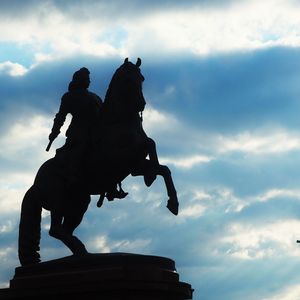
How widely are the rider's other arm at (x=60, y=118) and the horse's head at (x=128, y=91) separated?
4.03ft

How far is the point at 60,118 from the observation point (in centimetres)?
1972

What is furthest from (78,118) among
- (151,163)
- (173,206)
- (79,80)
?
(173,206)

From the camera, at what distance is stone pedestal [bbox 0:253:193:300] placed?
1675 cm

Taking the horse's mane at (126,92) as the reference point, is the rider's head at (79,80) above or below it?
above

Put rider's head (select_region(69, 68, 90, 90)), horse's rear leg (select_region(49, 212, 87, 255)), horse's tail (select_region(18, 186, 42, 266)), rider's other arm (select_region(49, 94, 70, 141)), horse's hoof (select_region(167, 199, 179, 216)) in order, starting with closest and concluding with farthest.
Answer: horse's hoof (select_region(167, 199, 179, 216)), horse's rear leg (select_region(49, 212, 87, 255)), horse's tail (select_region(18, 186, 42, 266)), rider's other arm (select_region(49, 94, 70, 141)), rider's head (select_region(69, 68, 90, 90))

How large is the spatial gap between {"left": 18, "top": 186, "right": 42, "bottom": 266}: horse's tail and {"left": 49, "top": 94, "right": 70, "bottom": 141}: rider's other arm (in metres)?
1.24

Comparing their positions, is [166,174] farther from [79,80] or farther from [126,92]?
[79,80]

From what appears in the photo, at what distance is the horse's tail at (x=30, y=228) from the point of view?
18969 millimetres

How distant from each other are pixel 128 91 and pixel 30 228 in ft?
10.6

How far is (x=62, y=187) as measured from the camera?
18.8 m

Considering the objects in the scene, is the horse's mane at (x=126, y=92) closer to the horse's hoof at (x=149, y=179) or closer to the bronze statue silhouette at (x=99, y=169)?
the bronze statue silhouette at (x=99, y=169)

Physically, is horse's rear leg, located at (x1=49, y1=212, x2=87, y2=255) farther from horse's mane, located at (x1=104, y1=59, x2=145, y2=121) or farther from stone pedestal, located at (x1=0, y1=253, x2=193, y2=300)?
horse's mane, located at (x1=104, y1=59, x2=145, y2=121)

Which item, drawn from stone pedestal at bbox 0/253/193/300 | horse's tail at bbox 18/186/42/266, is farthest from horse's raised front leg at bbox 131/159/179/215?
horse's tail at bbox 18/186/42/266

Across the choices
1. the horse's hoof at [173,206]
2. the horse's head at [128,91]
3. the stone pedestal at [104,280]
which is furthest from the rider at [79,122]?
the stone pedestal at [104,280]
